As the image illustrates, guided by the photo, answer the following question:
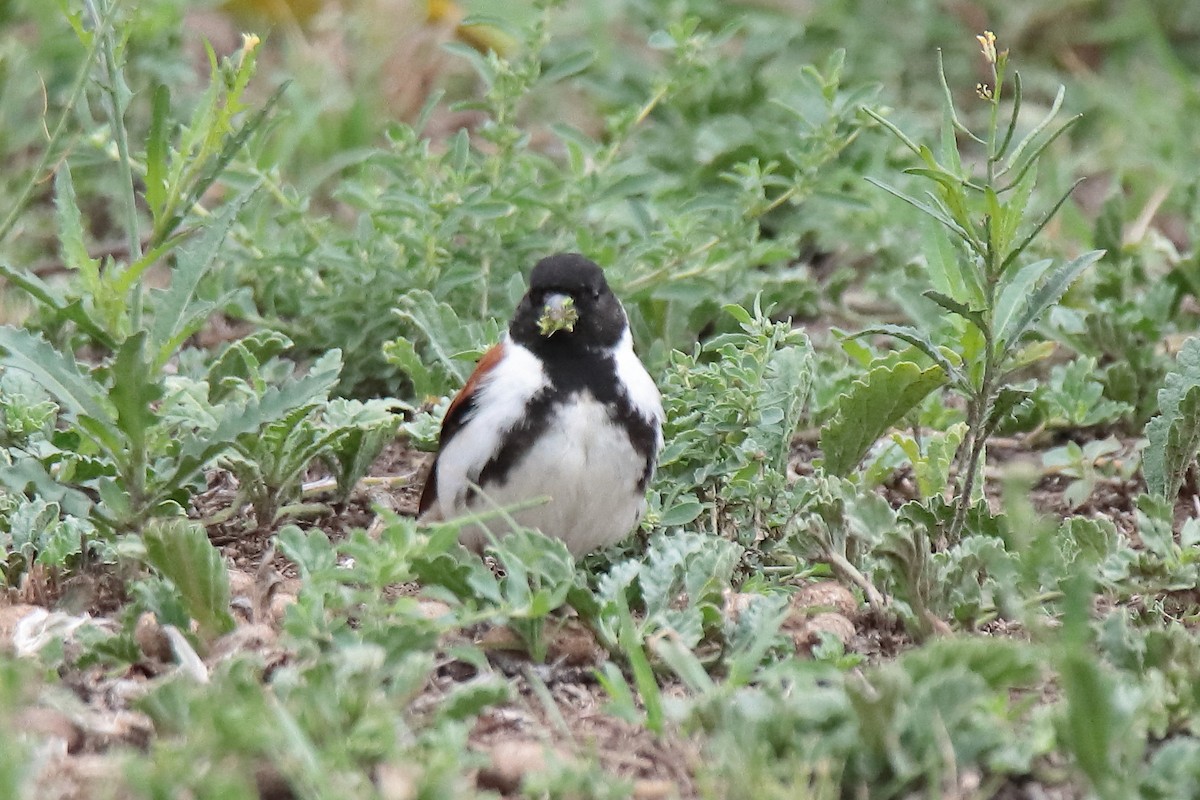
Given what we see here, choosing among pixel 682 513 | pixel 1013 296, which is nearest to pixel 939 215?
pixel 1013 296

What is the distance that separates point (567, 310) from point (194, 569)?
1.25 metres

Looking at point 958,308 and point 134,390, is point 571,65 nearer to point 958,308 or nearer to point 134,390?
point 958,308

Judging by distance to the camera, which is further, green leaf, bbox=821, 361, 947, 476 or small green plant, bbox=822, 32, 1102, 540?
green leaf, bbox=821, 361, 947, 476

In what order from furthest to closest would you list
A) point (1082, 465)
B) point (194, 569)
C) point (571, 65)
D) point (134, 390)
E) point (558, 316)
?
point (571, 65), point (1082, 465), point (558, 316), point (134, 390), point (194, 569)

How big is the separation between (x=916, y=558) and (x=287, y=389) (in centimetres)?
136

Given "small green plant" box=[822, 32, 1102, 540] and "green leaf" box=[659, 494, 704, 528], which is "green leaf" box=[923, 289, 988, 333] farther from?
"green leaf" box=[659, 494, 704, 528]

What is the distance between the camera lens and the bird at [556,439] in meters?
3.91

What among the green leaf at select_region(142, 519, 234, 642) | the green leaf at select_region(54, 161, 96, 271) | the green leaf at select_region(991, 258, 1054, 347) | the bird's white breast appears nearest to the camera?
the green leaf at select_region(142, 519, 234, 642)

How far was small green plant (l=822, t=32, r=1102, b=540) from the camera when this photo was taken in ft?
11.2

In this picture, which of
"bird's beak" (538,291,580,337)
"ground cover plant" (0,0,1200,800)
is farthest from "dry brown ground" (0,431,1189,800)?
"bird's beak" (538,291,580,337)

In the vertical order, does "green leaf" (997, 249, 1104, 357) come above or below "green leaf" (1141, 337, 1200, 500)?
above

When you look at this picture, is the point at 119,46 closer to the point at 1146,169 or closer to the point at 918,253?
the point at 918,253

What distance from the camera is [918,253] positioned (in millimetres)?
5781

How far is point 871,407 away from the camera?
403cm
